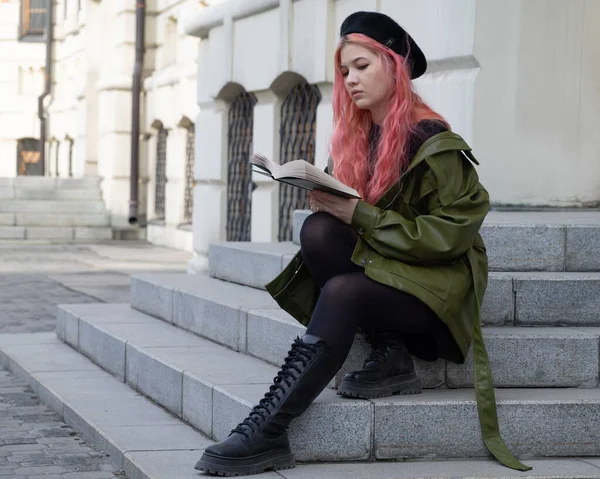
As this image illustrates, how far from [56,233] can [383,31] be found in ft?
51.2

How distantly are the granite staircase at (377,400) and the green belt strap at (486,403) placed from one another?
0.07 metres

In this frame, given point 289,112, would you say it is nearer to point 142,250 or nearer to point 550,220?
point 550,220

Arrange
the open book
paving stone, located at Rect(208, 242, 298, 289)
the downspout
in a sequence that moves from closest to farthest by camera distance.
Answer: the open book → paving stone, located at Rect(208, 242, 298, 289) → the downspout

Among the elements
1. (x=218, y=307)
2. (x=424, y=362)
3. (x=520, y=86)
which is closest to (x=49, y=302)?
(x=218, y=307)

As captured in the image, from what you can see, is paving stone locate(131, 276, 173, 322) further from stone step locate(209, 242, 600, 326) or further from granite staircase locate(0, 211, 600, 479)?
stone step locate(209, 242, 600, 326)

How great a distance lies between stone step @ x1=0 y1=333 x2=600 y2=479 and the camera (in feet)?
13.4

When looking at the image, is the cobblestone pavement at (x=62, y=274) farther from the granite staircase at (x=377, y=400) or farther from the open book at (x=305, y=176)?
the open book at (x=305, y=176)

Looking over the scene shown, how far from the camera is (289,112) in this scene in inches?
373

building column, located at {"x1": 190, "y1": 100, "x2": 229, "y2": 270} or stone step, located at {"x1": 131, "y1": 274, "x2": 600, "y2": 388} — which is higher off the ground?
building column, located at {"x1": 190, "y1": 100, "x2": 229, "y2": 270}

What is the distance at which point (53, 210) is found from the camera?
1972cm

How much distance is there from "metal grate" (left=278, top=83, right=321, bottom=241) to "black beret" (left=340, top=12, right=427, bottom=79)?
4578mm

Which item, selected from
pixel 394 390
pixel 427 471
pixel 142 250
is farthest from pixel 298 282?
pixel 142 250

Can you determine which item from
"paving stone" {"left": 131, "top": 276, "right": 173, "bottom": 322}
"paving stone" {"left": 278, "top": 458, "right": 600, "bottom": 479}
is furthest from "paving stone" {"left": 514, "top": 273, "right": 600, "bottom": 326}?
"paving stone" {"left": 131, "top": 276, "right": 173, "bottom": 322}

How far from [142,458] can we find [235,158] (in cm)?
629
